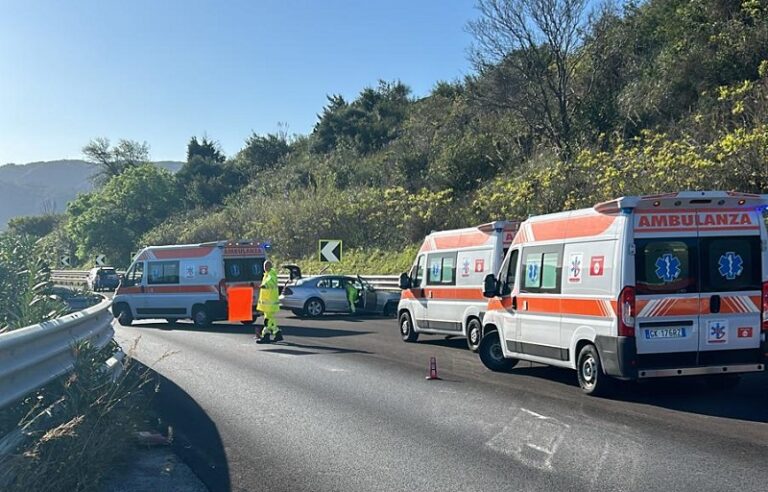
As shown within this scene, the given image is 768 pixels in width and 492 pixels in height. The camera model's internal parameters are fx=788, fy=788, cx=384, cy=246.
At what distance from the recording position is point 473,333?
14.8 meters

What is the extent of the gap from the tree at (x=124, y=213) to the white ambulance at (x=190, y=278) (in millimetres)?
47712

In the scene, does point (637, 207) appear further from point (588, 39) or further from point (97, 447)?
point (588, 39)

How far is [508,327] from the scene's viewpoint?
11.8m

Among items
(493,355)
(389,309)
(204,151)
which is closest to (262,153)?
(204,151)

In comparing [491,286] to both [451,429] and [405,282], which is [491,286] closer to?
[451,429]

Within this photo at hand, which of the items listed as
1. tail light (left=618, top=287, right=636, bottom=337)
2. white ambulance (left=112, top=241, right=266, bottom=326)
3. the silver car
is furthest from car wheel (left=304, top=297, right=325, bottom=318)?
tail light (left=618, top=287, right=636, bottom=337)

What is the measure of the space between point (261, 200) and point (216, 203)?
14.3 m

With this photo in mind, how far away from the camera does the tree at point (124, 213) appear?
69312 mm

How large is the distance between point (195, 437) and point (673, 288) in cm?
568

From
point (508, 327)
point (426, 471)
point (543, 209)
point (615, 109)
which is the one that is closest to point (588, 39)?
point (615, 109)

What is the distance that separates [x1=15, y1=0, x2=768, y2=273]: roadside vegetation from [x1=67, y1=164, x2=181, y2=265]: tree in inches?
514

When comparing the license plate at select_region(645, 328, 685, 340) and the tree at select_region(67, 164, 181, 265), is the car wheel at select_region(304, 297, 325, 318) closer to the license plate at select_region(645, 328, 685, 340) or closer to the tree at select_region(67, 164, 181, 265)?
the license plate at select_region(645, 328, 685, 340)

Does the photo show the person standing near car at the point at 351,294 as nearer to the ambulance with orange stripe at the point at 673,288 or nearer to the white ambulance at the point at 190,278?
the white ambulance at the point at 190,278

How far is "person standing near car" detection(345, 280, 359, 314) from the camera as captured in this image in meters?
25.8
